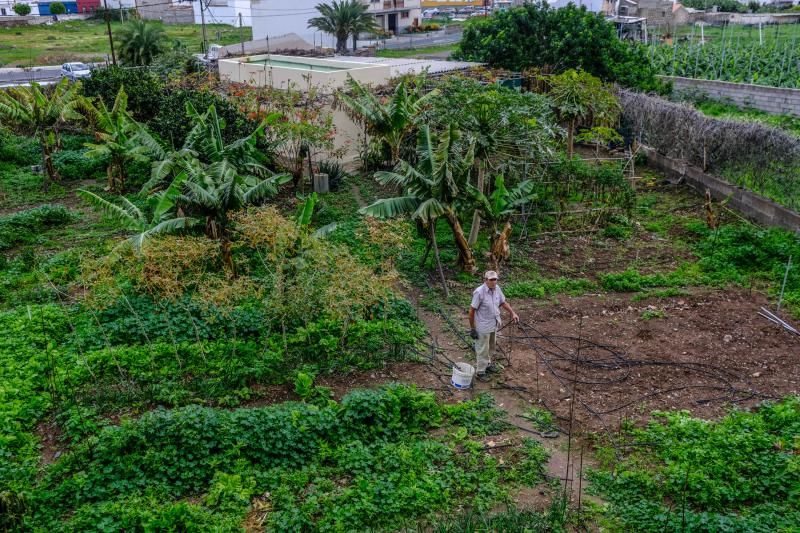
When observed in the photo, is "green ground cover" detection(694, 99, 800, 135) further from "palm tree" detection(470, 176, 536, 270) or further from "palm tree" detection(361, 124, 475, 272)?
"palm tree" detection(361, 124, 475, 272)

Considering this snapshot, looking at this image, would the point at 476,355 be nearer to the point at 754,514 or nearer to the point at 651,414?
the point at 651,414

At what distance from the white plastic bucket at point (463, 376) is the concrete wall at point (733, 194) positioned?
8.94 metres

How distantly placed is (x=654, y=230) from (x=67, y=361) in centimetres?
1255

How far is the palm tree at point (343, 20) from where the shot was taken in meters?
42.0

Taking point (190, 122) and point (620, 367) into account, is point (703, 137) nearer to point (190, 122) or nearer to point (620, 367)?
point (620, 367)

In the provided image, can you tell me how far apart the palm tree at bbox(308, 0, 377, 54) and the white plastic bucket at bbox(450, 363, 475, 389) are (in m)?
35.5

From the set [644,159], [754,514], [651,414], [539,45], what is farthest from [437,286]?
[539,45]

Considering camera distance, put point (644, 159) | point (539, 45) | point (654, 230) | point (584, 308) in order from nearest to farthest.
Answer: point (584, 308) → point (654, 230) → point (644, 159) → point (539, 45)

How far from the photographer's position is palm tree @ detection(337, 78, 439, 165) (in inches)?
697

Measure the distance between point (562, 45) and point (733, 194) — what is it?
10.9 m

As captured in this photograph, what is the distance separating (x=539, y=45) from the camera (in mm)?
26359

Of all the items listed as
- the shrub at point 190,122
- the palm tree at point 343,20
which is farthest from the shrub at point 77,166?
the palm tree at point 343,20

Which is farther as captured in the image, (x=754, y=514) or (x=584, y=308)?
(x=584, y=308)

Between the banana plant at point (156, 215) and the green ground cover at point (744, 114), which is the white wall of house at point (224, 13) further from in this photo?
the banana plant at point (156, 215)
